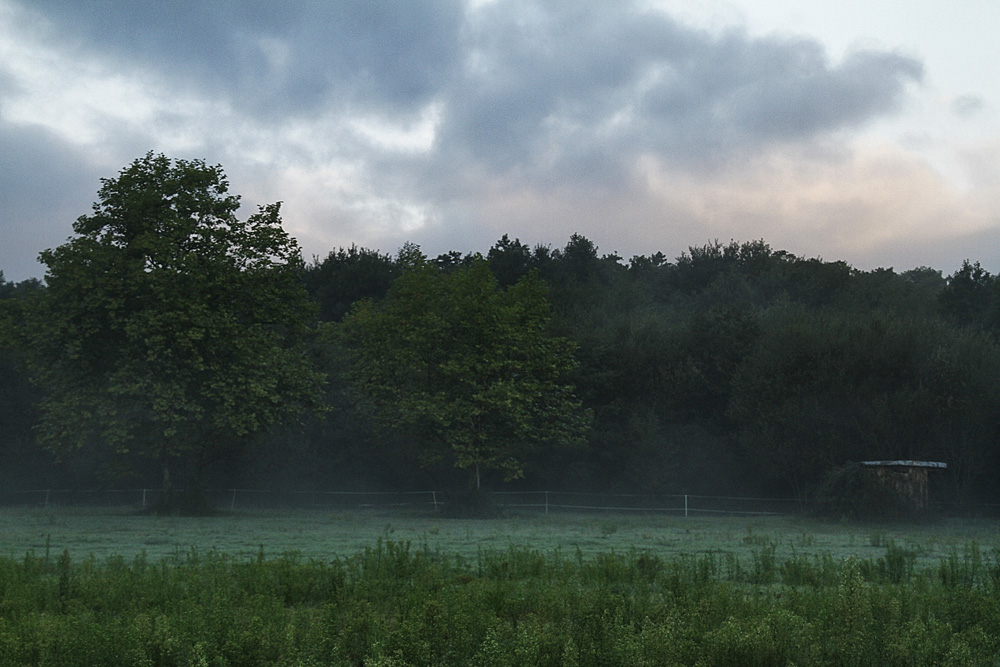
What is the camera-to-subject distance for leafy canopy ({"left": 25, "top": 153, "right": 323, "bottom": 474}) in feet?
124

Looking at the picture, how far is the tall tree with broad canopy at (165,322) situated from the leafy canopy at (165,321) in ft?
0.18

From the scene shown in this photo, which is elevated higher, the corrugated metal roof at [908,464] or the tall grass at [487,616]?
the corrugated metal roof at [908,464]

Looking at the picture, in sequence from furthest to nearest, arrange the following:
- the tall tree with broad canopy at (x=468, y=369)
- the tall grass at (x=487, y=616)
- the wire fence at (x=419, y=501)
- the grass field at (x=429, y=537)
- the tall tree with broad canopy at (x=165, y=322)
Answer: the wire fence at (x=419, y=501)
the tall tree with broad canopy at (x=468, y=369)
the tall tree with broad canopy at (x=165, y=322)
the grass field at (x=429, y=537)
the tall grass at (x=487, y=616)

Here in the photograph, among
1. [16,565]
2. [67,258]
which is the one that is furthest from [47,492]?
[16,565]

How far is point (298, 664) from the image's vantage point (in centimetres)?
790

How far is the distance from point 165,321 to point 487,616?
31.2 meters

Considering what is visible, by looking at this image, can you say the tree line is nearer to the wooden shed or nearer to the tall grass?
the wooden shed

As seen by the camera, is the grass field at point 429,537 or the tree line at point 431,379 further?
the tree line at point 431,379

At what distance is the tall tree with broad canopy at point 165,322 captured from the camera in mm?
37906

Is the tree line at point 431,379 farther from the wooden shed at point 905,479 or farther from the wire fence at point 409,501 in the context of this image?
the wooden shed at point 905,479

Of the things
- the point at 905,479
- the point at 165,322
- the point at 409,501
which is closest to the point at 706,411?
the point at 905,479

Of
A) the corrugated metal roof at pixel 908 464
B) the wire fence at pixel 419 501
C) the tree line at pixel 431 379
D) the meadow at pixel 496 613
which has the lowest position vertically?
the wire fence at pixel 419 501

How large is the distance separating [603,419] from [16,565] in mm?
41194

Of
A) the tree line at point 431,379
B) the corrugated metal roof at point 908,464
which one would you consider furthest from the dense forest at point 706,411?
the corrugated metal roof at point 908,464
